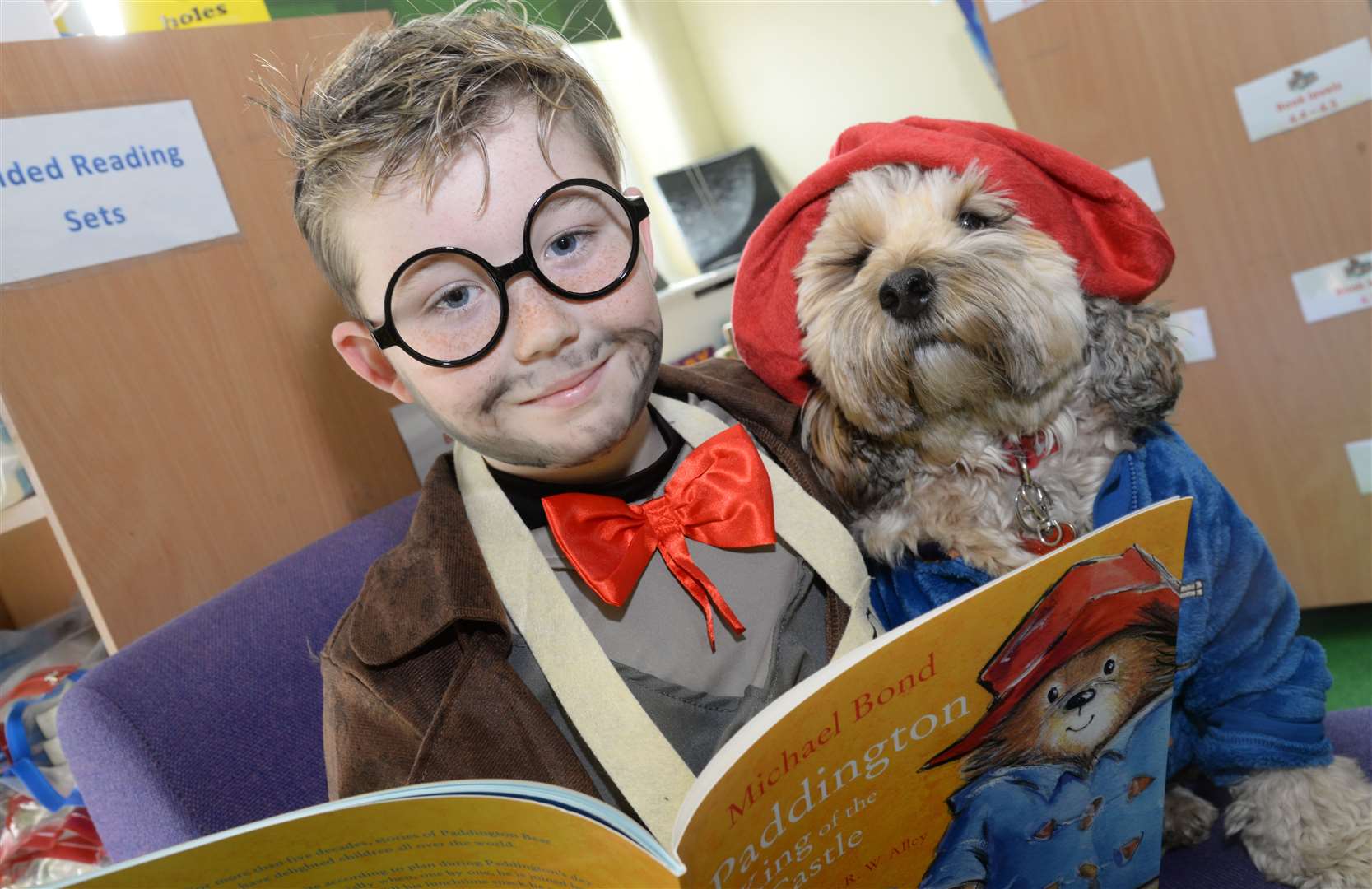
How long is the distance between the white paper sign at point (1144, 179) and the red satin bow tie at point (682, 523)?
70.3 inches

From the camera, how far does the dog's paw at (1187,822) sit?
1.32 metres

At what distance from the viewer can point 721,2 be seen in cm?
388

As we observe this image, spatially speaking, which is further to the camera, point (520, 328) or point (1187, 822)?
point (1187, 822)

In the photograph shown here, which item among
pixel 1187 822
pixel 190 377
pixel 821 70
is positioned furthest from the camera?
pixel 821 70

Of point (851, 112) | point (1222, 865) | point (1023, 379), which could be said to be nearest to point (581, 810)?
point (1023, 379)

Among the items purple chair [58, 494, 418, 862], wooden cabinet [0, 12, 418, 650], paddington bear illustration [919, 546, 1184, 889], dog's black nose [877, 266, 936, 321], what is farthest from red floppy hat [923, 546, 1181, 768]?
wooden cabinet [0, 12, 418, 650]

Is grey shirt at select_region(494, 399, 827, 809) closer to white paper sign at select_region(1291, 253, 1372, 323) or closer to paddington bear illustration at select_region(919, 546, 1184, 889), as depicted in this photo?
paddington bear illustration at select_region(919, 546, 1184, 889)

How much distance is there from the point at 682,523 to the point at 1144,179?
1.93 meters

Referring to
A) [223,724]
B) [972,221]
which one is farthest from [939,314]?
[223,724]

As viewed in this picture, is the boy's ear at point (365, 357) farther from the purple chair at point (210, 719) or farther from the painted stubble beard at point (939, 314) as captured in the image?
the painted stubble beard at point (939, 314)

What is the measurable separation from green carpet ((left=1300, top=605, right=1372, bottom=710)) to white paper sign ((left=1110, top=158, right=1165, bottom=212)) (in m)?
1.26

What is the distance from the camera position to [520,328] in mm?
996

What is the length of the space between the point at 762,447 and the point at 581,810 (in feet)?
2.54

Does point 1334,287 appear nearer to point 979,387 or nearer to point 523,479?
point 979,387
